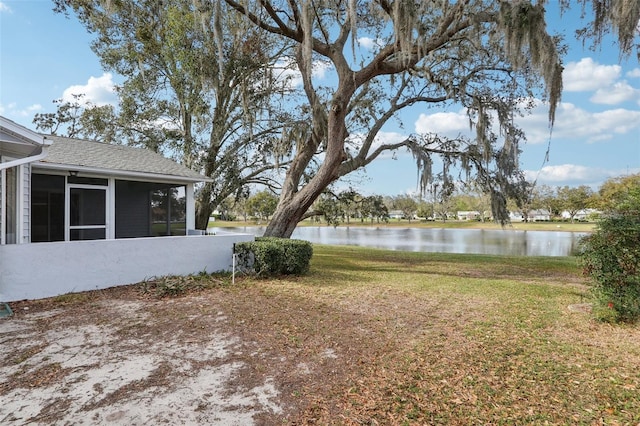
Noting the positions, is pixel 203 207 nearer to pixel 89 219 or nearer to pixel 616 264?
pixel 89 219

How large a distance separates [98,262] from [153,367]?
438 centimetres

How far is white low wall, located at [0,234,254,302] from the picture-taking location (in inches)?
234

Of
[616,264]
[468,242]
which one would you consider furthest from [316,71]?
[468,242]

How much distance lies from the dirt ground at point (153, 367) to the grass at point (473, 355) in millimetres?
461

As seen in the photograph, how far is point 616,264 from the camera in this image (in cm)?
478

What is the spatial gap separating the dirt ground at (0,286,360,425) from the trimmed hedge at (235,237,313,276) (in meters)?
2.63

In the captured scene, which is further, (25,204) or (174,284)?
(174,284)

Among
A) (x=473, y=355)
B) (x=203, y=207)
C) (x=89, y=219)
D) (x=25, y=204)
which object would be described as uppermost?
(x=203, y=207)

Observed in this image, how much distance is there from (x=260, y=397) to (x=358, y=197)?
41.6 feet

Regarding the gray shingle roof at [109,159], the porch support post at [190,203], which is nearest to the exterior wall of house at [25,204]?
the gray shingle roof at [109,159]

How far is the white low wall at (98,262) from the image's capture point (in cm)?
593

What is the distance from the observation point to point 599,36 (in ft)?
25.5

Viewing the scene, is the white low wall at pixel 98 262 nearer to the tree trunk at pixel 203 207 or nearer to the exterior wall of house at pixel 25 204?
the exterior wall of house at pixel 25 204

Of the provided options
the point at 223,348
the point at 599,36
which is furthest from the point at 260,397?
the point at 599,36
